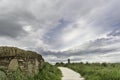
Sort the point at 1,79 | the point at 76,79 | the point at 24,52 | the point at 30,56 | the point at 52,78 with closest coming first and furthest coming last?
the point at 1,79, the point at 24,52, the point at 30,56, the point at 52,78, the point at 76,79

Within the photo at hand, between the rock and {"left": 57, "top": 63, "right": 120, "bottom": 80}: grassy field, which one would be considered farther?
{"left": 57, "top": 63, "right": 120, "bottom": 80}: grassy field

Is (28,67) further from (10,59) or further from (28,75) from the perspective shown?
(10,59)

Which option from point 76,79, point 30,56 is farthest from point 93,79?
point 30,56

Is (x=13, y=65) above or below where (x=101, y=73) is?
above

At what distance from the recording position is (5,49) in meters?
12.1

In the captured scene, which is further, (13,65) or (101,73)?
(101,73)

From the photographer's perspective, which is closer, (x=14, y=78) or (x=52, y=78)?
(x=14, y=78)

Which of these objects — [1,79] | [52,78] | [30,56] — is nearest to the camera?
[1,79]

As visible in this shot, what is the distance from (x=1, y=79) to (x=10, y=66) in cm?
91

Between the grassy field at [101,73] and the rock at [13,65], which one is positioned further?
the grassy field at [101,73]

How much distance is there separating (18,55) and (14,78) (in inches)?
40.7

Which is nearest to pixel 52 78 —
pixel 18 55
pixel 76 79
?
pixel 76 79

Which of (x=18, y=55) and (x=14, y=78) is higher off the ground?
(x=18, y=55)

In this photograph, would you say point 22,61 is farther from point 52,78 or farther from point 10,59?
point 52,78
